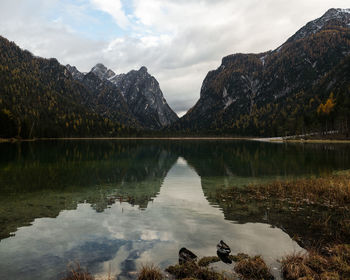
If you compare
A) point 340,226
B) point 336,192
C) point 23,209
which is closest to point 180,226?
point 340,226

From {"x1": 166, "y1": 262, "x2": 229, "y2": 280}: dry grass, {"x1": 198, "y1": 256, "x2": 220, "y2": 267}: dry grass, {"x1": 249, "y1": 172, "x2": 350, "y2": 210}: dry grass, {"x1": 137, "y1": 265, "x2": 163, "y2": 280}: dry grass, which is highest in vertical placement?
{"x1": 137, "y1": 265, "x2": 163, "y2": 280}: dry grass

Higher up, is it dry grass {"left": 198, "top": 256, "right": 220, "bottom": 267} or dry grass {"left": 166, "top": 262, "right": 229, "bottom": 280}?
dry grass {"left": 166, "top": 262, "right": 229, "bottom": 280}

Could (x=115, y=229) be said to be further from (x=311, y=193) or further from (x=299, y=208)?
(x=311, y=193)

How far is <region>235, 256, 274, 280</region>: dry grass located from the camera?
10592 millimetres

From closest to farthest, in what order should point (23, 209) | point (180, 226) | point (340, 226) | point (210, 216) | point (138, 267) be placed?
point (138, 267) → point (340, 226) → point (180, 226) → point (210, 216) → point (23, 209)

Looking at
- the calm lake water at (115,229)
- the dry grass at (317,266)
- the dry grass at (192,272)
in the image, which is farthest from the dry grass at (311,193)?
the dry grass at (192,272)

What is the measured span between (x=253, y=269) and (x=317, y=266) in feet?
8.67

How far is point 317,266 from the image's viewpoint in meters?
10.8

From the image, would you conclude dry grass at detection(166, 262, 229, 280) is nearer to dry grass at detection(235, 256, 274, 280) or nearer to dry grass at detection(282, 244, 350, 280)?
dry grass at detection(235, 256, 274, 280)

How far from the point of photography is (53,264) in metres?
12.0

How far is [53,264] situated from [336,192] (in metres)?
24.0

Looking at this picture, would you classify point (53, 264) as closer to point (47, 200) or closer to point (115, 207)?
point (115, 207)

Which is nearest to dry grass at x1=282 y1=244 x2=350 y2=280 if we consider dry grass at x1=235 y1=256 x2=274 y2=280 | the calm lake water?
dry grass at x1=235 y1=256 x2=274 y2=280

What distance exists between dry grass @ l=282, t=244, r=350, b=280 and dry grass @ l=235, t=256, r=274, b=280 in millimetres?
751
